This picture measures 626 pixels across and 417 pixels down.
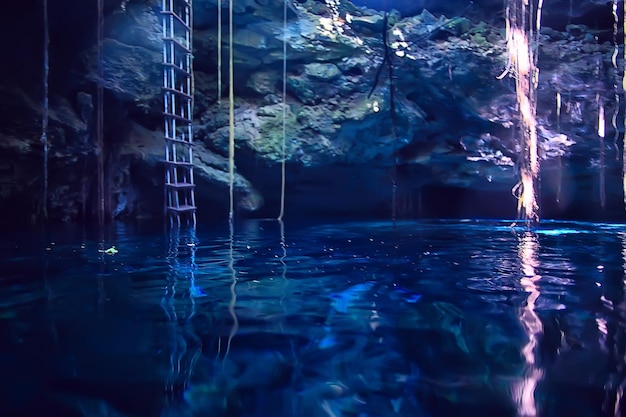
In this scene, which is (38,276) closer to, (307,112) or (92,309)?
(92,309)

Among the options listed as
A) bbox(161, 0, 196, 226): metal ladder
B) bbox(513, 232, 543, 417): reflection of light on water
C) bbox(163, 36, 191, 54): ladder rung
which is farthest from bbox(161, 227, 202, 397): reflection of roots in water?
bbox(163, 36, 191, 54): ladder rung

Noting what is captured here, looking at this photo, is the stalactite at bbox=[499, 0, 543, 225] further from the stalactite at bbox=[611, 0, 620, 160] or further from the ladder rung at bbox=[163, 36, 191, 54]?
the ladder rung at bbox=[163, 36, 191, 54]

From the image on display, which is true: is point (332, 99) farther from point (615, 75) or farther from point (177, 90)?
point (615, 75)

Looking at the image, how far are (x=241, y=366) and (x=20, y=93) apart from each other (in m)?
7.58

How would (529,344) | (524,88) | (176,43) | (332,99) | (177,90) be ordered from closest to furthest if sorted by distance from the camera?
(529,344) < (524,88) < (176,43) < (177,90) < (332,99)

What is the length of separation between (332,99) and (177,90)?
147 inches

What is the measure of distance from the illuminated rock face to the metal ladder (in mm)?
356

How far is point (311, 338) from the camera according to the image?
78.2 inches

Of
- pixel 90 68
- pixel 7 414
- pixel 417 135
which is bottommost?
pixel 7 414

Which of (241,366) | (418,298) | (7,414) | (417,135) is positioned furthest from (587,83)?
(7,414)

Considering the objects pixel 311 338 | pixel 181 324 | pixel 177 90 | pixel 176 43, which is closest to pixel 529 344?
pixel 311 338

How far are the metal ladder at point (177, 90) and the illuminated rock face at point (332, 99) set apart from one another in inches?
14.0

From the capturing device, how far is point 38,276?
3.42 metres

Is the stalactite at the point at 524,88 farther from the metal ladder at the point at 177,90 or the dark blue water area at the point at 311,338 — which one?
the metal ladder at the point at 177,90
